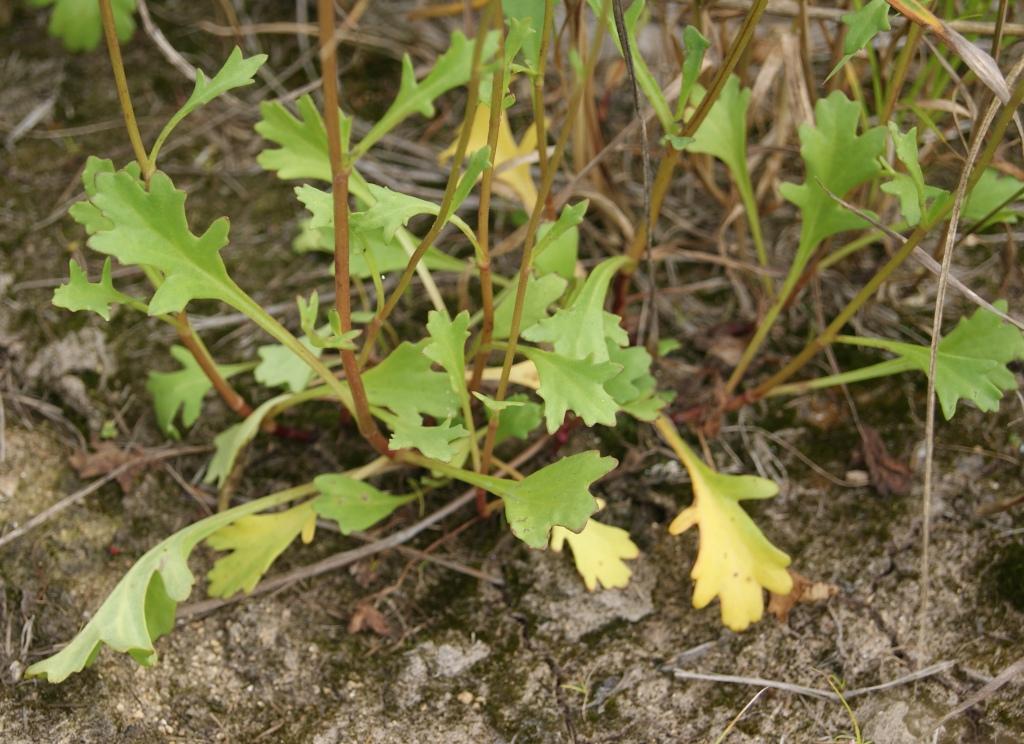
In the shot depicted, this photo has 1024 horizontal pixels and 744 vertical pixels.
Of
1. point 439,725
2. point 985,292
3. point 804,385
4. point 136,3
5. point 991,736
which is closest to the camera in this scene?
point 991,736

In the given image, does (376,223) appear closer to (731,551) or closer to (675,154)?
(675,154)

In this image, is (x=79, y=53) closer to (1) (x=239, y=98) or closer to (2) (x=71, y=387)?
(1) (x=239, y=98)

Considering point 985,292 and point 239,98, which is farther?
point 239,98

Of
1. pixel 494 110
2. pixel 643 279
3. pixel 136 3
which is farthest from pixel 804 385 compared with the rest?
pixel 136 3

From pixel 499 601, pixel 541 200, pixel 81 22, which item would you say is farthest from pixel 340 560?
pixel 81 22

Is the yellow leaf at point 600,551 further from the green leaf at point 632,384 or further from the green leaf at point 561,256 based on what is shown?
the green leaf at point 561,256

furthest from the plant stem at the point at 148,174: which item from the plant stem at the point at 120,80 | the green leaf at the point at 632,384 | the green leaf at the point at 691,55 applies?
the green leaf at the point at 691,55
